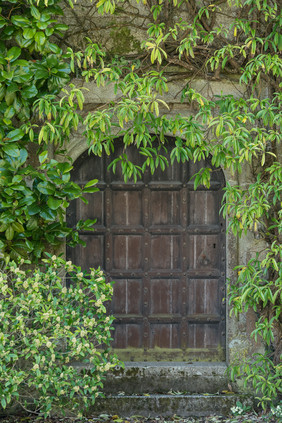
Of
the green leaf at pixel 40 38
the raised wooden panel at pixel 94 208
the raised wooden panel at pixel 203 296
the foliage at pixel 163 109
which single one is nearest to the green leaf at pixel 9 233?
the foliage at pixel 163 109

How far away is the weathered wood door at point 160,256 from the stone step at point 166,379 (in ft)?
0.49

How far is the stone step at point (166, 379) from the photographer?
488cm

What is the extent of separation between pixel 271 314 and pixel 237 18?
236cm

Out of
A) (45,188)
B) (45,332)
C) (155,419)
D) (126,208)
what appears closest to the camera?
(45,332)

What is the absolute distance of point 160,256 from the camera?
5.03m

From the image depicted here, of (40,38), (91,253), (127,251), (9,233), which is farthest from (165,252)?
(40,38)

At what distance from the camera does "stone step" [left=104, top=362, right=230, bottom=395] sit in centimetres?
488

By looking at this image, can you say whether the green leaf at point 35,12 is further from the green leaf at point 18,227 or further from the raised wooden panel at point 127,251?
the raised wooden panel at point 127,251

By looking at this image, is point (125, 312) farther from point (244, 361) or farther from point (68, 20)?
point (68, 20)

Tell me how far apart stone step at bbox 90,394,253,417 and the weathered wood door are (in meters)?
0.38

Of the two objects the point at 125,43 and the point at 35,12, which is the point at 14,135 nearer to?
the point at 35,12

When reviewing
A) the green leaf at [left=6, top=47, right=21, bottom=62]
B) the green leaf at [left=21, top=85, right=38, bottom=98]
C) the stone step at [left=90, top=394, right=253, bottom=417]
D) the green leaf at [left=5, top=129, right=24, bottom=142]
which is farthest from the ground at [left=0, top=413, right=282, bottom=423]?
the green leaf at [left=6, top=47, right=21, bottom=62]

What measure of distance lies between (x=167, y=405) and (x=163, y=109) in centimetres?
245

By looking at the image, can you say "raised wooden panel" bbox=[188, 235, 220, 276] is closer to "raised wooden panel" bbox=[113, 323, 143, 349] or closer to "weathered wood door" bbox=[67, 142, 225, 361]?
"weathered wood door" bbox=[67, 142, 225, 361]
